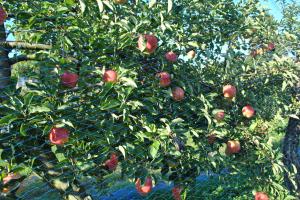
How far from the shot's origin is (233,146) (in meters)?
3.02

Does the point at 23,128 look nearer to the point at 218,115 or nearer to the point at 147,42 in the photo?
the point at 147,42

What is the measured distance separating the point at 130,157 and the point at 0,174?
2.24 feet

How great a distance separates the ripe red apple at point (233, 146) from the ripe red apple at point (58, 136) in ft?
4.24

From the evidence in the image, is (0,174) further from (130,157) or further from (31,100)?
(130,157)

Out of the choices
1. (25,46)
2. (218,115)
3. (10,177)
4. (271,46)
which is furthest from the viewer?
(271,46)

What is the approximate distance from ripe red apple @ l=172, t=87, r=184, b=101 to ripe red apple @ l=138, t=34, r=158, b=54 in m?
0.33

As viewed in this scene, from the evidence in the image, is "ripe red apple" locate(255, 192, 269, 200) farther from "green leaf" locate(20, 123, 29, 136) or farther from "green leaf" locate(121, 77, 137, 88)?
"green leaf" locate(20, 123, 29, 136)

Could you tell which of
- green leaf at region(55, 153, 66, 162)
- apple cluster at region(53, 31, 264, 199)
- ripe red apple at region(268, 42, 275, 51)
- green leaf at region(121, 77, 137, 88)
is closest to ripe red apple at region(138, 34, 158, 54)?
apple cluster at region(53, 31, 264, 199)

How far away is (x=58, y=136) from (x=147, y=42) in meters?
0.68

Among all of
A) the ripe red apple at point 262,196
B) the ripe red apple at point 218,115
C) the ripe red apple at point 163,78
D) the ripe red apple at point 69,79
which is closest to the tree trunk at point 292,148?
the ripe red apple at point 262,196

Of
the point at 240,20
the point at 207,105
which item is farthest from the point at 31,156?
the point at 240,20

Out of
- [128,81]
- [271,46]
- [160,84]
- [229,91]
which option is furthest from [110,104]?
[271,46]

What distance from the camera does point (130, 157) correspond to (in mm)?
2426

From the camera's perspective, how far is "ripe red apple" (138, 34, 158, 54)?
2293mm
